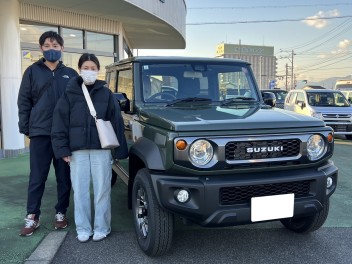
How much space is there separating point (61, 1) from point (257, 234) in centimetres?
680

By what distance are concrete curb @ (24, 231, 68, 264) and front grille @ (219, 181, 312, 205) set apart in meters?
1.58

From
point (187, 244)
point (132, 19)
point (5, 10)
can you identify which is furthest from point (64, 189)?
point (132, 19)

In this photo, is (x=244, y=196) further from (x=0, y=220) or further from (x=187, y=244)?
(x=0, y=220)

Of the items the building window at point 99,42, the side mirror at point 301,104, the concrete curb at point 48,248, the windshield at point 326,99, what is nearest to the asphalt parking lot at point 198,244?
the concrete curb at point 48,248

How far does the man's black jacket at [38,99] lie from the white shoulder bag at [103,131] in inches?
17.4

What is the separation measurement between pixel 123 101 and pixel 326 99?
9.57 m

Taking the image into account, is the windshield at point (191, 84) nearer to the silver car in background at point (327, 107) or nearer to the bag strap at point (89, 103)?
the bag strap at point (89, 103)

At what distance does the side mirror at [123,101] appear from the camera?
3.62 meters

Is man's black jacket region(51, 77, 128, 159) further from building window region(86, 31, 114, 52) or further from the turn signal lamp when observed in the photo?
building window region(86, 31, 114, 52)

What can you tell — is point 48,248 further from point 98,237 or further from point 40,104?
point 40,104

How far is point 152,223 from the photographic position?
2.96 meters

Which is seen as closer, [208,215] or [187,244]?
[208,215]

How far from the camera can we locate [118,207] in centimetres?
456

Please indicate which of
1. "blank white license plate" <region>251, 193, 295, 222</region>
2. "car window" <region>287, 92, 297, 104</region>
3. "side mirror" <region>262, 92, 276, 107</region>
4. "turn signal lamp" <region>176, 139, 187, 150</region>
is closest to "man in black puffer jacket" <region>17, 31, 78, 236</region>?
"turn signal lamp" <region>176, 139, 187, 150</region>
